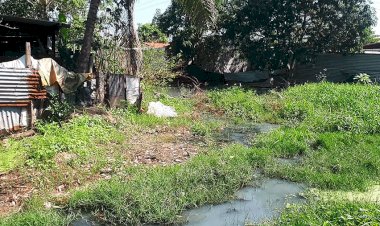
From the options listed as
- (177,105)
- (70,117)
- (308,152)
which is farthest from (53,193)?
(177,105)

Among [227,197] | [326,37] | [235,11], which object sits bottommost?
[227,197]

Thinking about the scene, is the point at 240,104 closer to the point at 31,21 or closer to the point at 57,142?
the point at 31,21

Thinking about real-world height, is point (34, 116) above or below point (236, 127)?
above

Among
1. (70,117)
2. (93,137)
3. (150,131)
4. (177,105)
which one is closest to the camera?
(93,137)

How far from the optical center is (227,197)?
640 centimetres

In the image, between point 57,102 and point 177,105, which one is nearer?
point 57,102

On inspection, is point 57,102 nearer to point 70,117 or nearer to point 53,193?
point 70,117

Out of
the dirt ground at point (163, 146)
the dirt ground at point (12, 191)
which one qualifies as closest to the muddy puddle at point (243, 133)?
the dirt ground at point (163, 146)

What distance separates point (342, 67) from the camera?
22.2m

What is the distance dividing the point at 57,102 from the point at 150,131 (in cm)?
244

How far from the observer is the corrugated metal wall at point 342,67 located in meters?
21.1

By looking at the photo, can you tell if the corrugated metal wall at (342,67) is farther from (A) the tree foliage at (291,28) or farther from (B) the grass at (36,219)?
(B) the grass at (36,219)

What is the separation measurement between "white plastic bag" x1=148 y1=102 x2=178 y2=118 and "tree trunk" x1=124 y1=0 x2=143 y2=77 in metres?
1.14

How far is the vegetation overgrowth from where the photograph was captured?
5527mm
